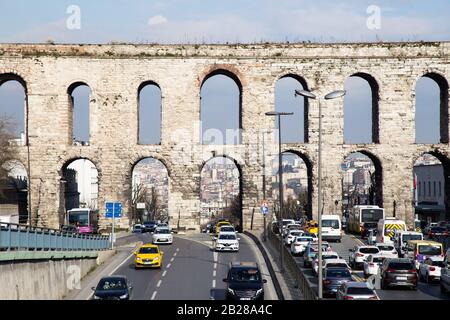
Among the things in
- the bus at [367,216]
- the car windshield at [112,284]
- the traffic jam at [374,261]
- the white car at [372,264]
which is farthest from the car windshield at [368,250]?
the bus at [367,216]

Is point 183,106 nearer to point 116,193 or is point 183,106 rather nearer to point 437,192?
point 116,193

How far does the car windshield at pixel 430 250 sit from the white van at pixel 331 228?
54.9 ft

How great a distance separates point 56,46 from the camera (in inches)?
3056

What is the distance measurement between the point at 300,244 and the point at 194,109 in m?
25.1

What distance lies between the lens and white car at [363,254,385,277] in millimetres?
43969

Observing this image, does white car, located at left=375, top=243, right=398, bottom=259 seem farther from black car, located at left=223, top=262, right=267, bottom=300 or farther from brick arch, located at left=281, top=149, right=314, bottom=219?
brick arch, located at left=281, top=149, right=314, bottom=219

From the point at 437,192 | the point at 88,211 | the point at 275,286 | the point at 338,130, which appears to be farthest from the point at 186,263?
the point at 437,192

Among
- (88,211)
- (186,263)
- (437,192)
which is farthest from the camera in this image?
(437,192)

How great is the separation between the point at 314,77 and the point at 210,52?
9605 mm

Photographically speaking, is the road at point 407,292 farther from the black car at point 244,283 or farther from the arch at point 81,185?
the arch at point 81,185

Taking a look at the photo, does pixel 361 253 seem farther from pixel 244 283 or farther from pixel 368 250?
pixel 244 283

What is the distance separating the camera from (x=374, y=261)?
45062 millimetres

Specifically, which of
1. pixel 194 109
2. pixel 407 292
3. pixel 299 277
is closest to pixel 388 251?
pixel 407 292

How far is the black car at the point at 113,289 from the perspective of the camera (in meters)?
33.1
